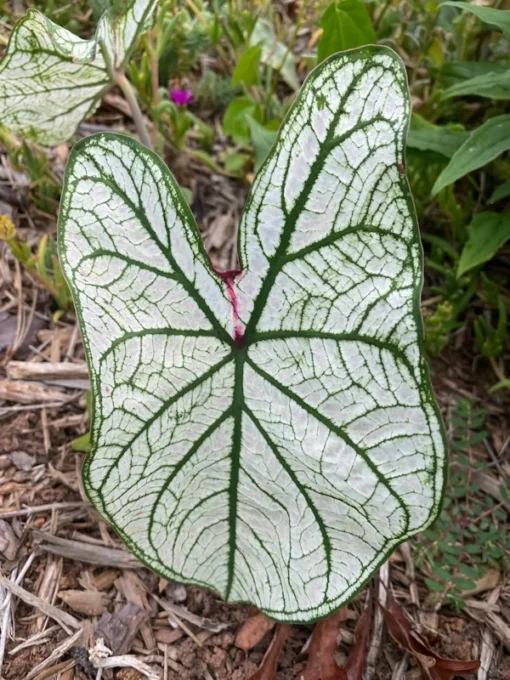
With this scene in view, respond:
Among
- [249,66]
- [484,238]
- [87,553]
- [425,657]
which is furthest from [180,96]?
[425,657]

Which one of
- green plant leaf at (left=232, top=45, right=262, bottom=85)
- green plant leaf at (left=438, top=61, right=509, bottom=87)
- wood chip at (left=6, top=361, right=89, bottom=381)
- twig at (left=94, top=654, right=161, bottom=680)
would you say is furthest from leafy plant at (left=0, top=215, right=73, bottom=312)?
green plant leaf at (left=438, top=61, right=509, bottom=87)

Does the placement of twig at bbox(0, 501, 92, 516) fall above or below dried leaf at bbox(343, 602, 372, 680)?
below

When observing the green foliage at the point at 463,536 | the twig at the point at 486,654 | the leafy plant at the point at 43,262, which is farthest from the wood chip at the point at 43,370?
the twig at the point at 486,654

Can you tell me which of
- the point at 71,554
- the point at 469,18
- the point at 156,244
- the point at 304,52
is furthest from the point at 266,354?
the point at 304,52

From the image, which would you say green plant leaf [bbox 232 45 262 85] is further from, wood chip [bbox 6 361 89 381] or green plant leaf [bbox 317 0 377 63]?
wood chip [bbox 6 361 89 381]

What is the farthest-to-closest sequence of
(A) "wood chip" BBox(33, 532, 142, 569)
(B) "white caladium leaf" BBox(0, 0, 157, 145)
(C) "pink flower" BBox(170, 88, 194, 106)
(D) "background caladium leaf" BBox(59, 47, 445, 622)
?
1. (C) "pink flower" BBox(170, 88, 194, 106)
2. (A) "wood chip" BBox(33, 532, 142, 569)
3. (B) "white caladium leaf" BBox(0, 0, 157, 145)
4. (D) "background caladium leaf" BBox(59, 47, 445, 622)

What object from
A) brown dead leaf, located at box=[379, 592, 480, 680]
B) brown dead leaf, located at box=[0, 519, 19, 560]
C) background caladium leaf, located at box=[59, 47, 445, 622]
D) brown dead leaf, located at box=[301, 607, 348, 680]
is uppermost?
background caladium leaf, located at box=[59, 47, 445, 622]

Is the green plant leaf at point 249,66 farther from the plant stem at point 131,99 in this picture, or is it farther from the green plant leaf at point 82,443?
the green plant leaf at point 82,443
